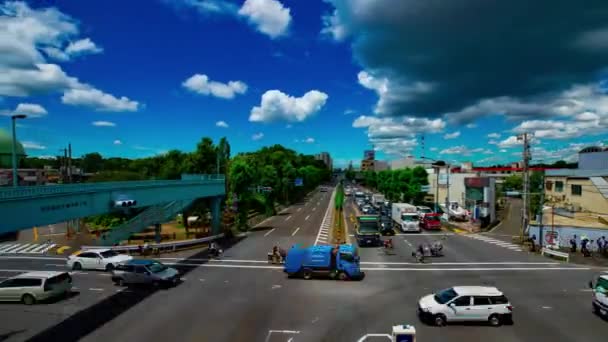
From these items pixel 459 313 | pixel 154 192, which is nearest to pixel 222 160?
pixel 154 192

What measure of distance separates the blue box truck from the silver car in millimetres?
7896

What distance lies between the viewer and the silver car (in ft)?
74.1

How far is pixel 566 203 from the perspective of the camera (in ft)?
173

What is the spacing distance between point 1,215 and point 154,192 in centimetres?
1470

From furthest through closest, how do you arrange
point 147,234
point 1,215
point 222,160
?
point 222,160 < point 147,234 < point 1,215

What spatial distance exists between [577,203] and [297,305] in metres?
50.9

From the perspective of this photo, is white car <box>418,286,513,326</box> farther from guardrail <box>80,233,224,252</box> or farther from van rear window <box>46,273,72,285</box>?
guardrail <box>80,233,224,252</box>

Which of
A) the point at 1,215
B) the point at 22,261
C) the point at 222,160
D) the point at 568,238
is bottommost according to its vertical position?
the point at 22,261

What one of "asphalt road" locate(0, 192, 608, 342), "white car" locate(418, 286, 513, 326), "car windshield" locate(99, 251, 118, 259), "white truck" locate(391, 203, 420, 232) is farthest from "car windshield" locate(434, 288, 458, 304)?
"white truck" locate(391, 203, 420, 232)

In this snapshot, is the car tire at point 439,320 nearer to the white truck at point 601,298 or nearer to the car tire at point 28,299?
the white truck at point 601,298

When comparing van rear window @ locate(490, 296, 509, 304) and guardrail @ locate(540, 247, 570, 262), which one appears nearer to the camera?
van rear window @ locate(490, 296, 509, 304)

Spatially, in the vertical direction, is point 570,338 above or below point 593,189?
below

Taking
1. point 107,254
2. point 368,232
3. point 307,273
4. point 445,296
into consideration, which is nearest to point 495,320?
point 445,296

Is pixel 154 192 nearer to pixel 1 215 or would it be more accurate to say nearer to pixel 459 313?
pixel 1 215
